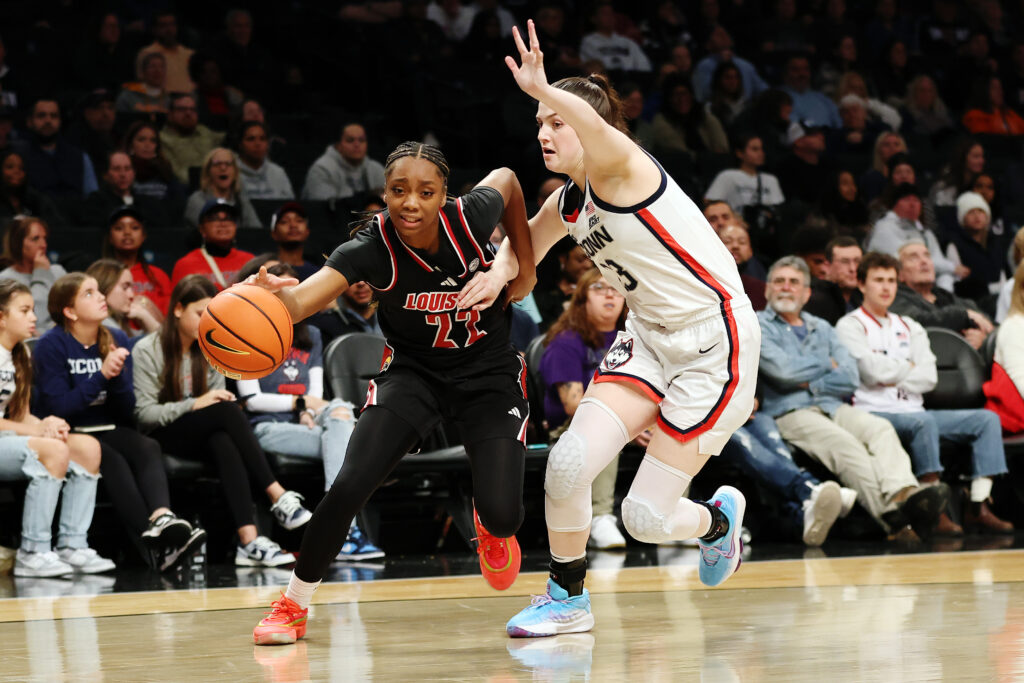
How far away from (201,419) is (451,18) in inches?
254

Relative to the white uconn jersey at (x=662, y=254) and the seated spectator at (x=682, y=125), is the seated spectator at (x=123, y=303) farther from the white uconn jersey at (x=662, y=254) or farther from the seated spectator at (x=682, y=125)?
the seated spectator at (x=682, y=125)

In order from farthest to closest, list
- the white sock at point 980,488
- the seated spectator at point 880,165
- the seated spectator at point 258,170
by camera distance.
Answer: the seated spectator at point 880,165 → the seated spectator at point 258,170 → the white sock at point 980,488

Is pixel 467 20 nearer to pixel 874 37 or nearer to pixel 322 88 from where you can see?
pixel 322 88

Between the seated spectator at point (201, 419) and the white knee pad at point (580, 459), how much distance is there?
2235mm

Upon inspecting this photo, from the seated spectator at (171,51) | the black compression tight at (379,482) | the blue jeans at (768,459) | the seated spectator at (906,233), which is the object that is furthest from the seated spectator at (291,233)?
the seated spectator at (906,233)

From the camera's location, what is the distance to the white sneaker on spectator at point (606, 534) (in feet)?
21.0

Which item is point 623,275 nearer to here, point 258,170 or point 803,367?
point 803,367

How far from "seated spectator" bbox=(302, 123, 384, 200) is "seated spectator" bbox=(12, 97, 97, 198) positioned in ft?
4.85

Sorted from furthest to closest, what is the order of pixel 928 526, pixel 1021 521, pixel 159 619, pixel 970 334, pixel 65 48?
pixel 65 48, pixel 970 334, pixel 1021 521, pixel 928 526, pixel 159 619

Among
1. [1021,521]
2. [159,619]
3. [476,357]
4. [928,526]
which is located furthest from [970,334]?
[159,619]

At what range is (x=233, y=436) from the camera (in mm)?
6203

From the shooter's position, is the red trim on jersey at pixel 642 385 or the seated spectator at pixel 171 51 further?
the seated spectator at pixel 171 51

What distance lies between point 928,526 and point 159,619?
3905mm

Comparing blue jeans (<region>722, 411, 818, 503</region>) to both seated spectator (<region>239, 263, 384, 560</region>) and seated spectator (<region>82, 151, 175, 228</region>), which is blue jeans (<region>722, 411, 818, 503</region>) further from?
seated spectator (<region>82, 151, 175, 228</region>)
